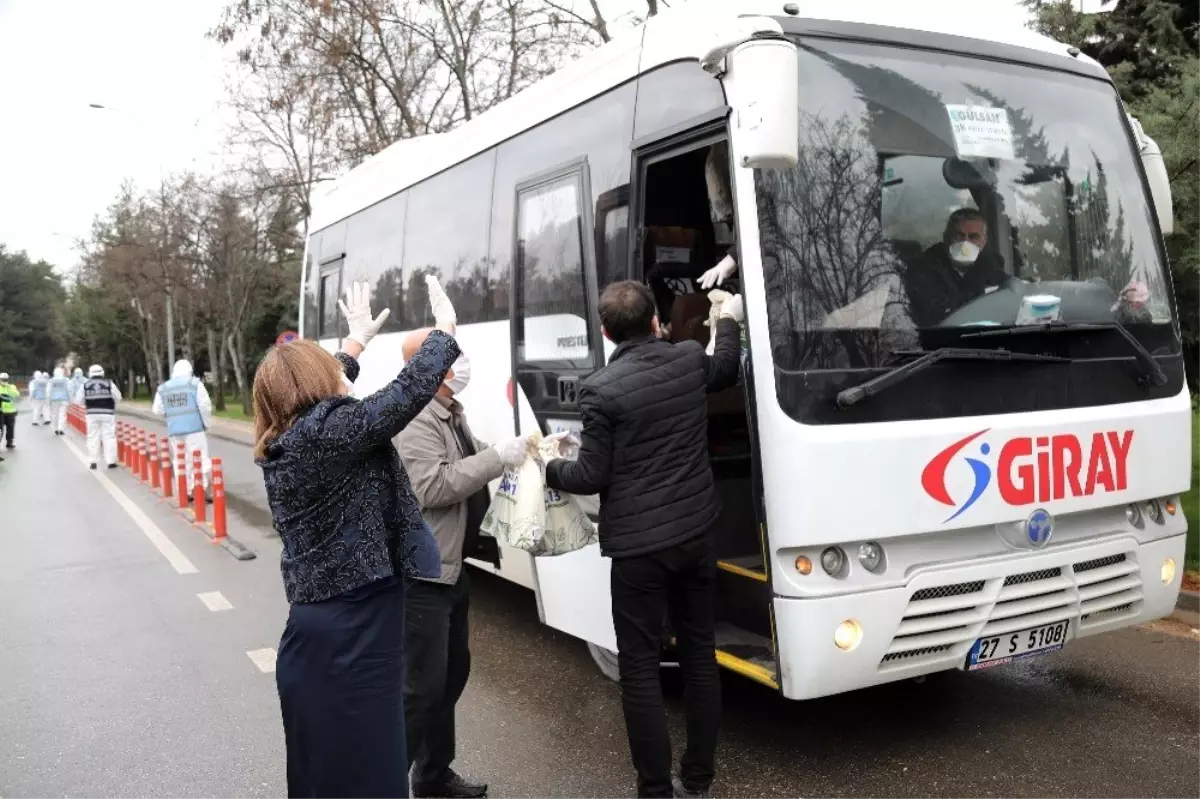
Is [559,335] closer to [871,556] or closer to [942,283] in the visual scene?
[942,283]

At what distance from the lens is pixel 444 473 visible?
3.85 metres

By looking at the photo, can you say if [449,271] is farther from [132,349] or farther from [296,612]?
[132,349]

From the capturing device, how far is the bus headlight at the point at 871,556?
157 inches

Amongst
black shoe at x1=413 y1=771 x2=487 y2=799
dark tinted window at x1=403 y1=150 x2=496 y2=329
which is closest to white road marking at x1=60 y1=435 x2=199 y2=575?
dark tinted window at x1=403 y1=150 x2=496 y2=329

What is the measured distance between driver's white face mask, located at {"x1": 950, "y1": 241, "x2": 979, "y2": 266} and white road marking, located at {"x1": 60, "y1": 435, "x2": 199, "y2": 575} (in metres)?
7.58

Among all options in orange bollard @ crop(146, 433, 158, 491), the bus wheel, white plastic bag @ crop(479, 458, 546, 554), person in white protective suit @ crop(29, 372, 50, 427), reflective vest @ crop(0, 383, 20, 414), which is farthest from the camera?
person in white protective suit @ crop(29, 372, 50, 427)

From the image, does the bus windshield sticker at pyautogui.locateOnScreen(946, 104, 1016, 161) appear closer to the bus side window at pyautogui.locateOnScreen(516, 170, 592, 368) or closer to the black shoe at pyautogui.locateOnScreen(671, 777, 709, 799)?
the bus side window at pyautogui.locateOnScreen(516, 170, 592, 368)

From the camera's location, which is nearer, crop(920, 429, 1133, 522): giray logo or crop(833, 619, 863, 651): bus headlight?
crop(833, 619, 863, 651): bus headlight

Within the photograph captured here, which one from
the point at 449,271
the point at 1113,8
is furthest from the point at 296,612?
the point at 1113,8

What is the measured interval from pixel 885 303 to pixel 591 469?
1402mm

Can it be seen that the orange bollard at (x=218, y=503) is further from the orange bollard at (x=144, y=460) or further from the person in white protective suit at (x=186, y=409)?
the orange bollard at (x=144, y=460)

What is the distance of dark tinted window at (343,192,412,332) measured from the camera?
8219mm


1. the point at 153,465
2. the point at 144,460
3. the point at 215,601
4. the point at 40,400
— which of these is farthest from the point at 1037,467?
the point at 40,400

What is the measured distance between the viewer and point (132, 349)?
69062 millimetres
